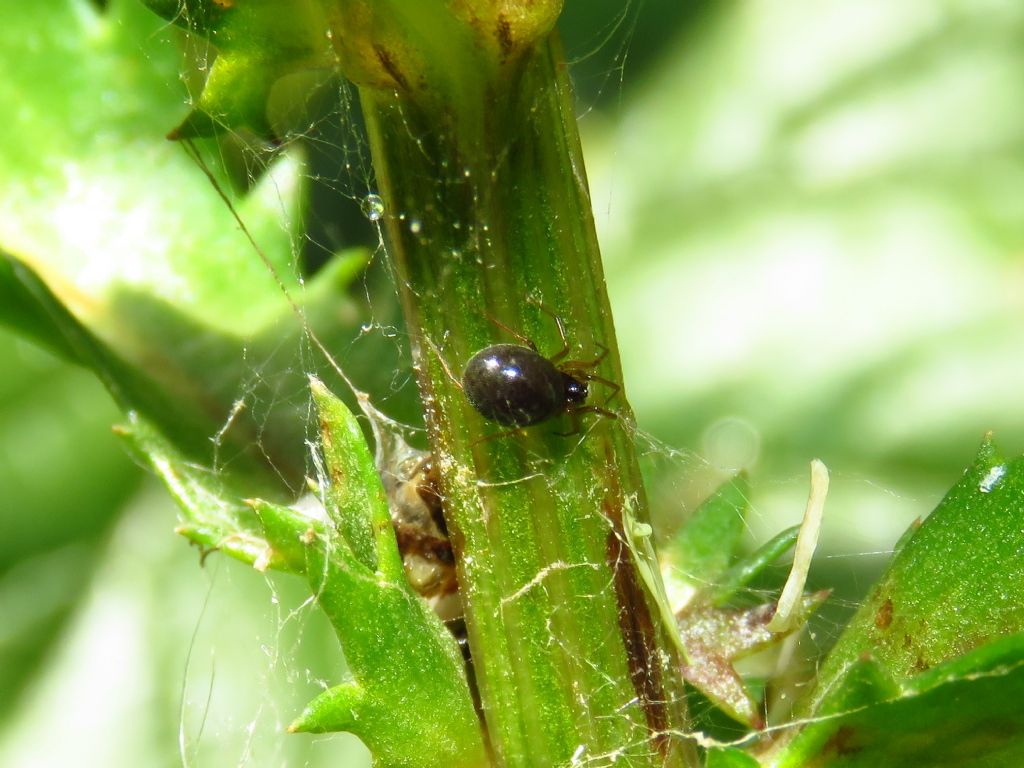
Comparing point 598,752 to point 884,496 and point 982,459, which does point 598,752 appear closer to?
point 982,459

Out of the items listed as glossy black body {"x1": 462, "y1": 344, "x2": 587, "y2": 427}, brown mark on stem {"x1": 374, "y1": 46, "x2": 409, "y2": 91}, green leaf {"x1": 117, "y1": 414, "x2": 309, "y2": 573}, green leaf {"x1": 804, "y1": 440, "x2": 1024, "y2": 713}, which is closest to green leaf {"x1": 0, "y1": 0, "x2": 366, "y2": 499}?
green leaf {"x1": 117, "y1": 414, "x2": 309, "y2": 573}

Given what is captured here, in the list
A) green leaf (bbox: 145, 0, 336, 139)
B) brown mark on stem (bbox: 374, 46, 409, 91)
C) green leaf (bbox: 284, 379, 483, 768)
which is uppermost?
green leaf (bbox: 145, 0, 336, 139)

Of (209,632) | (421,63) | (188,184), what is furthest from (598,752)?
(209,632)

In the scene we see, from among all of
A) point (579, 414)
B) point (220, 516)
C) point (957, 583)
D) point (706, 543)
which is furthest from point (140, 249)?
point (957, 583)

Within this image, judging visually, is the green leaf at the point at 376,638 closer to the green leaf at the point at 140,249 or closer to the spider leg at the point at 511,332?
the spider leg at the point at 511,332

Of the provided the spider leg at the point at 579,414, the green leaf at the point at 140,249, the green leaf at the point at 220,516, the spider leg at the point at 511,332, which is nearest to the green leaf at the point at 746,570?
the spider leg at the point at 579,414

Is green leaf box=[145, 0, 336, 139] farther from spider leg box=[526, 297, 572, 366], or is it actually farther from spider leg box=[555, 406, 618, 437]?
spider leg box=[555, 406, 618, 437]

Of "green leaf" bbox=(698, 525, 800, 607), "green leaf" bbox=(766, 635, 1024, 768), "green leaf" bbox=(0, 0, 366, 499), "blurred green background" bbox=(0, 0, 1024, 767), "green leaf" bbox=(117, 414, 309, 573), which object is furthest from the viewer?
"blurred green background" bbox=(0, 0, 1024, 767)
